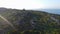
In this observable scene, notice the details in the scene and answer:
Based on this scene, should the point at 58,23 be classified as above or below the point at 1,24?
below

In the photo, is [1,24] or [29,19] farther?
[29,19]

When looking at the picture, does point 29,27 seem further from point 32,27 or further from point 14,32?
point 14,32

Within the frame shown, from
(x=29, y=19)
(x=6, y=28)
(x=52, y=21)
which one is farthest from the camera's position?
(x=52, y=21)

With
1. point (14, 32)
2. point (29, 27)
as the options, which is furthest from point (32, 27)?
point (14, 32)

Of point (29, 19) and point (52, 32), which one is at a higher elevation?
point (29, 19)

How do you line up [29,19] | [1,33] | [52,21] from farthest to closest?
[52,21] → [29,19] → [1,33]

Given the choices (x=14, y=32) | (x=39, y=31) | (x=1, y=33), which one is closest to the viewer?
(x=1, y=33)

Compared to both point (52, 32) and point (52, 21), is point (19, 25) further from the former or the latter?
point (52, 21)

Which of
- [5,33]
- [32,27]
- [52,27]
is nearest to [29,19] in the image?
[32,27]

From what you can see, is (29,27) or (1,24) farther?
(29,27)

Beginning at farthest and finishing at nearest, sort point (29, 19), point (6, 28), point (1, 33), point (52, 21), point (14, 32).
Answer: point (52, 21) < point (29, 19) < point (6, 28) < point (14, 32) < point (1, 33)
